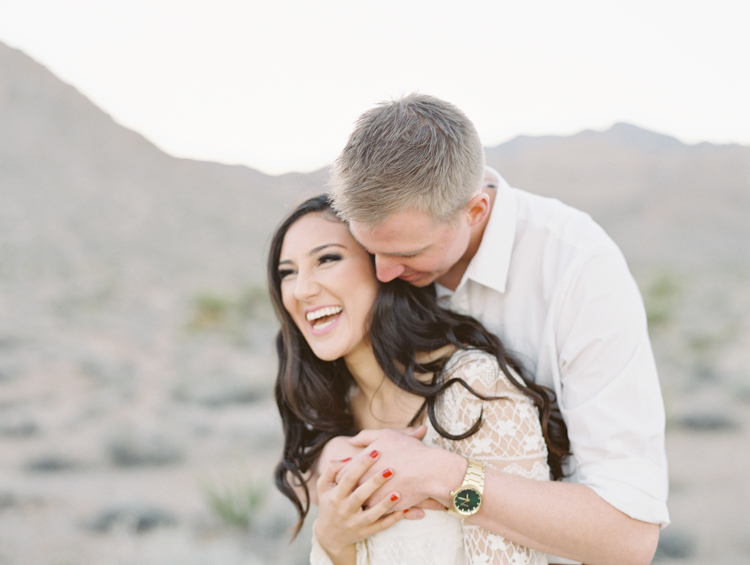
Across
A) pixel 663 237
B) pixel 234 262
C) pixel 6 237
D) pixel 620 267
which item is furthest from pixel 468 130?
pixel 663 237

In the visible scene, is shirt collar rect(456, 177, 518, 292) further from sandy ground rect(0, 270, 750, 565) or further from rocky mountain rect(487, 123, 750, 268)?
rocky mountain rect(487, 123, 750, 268)

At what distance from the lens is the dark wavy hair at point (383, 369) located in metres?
2.16

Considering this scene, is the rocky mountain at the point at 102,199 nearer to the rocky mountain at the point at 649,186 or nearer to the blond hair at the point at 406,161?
the blond hair at the point at 406,161

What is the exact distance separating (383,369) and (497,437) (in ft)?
2.02

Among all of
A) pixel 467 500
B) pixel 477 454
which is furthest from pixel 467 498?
pixel 477 454

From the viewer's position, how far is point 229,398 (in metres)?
9.30

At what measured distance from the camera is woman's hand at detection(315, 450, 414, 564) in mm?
1939

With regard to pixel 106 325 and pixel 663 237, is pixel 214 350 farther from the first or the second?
pixel 663 237

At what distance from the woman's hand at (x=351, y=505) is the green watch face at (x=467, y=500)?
193 millimetres

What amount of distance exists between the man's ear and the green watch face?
3.15 feet

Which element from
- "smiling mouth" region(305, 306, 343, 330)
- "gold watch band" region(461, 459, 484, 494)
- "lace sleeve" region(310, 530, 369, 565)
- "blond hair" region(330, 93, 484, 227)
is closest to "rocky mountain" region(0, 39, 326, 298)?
"smiling mouth" region(305, 306, 343, 330)

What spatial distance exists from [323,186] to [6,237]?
2415 cm

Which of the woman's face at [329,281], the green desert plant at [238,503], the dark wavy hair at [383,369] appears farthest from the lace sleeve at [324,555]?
the green desert plant at [238,503]

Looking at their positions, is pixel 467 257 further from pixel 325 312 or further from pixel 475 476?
pixel 475 476
